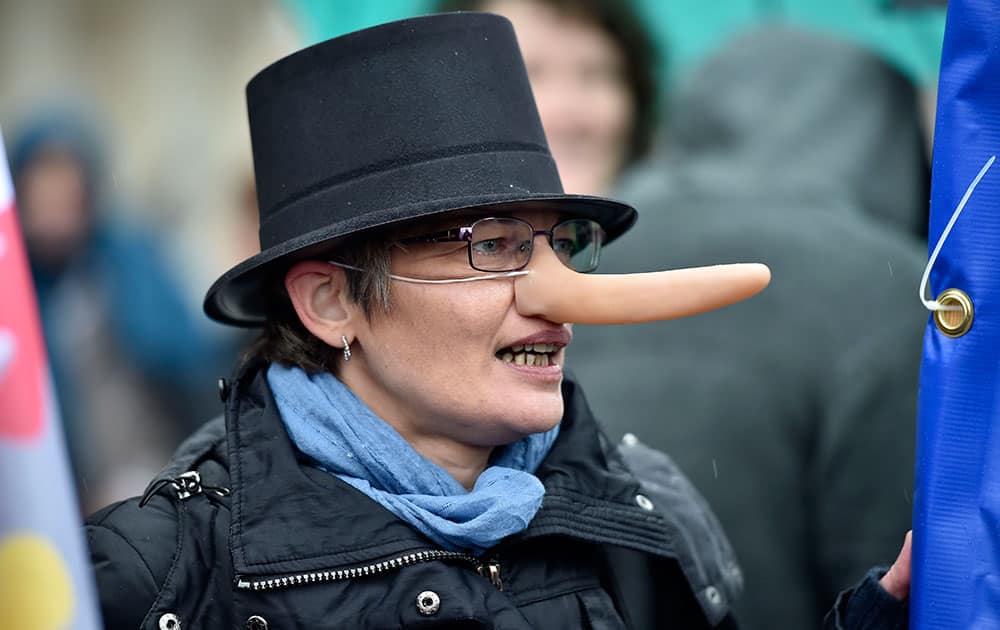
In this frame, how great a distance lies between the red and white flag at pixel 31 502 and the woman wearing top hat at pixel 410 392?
578 mm

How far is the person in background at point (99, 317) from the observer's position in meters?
5.38

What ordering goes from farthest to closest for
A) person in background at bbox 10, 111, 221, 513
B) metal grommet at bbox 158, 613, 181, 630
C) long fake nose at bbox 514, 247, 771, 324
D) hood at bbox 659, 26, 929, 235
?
person in background at bbox 10, 111, 221, 513 < hood at bbox 659, 26, 929, 235 < long fake nose at bbox 514, 247, 771, 324 < metal grommet at bbox 158, 613, 181, 630

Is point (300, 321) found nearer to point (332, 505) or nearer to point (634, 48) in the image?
point (332, 505)

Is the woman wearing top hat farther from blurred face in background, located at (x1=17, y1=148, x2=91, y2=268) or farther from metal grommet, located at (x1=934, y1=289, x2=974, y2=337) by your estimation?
blurred face in background, located at (x1=17, y1=148, x2=91, y2=268)

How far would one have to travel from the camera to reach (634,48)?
5.57 metres

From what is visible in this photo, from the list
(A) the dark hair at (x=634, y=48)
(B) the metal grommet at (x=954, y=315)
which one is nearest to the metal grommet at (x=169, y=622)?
(B) the metal grommet at (x=954, y=315)

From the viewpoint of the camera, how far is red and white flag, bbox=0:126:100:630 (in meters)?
1.65

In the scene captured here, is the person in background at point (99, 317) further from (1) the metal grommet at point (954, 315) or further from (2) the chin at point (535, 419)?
(1) the metal grommet at point (954, 315)

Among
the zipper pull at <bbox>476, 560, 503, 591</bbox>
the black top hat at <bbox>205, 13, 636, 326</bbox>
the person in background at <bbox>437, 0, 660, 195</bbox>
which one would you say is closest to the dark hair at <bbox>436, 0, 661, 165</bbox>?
the person in background at <bbox>437, 0, 660, 195</bbox>

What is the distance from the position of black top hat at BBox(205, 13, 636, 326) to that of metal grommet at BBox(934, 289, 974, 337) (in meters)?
0.61

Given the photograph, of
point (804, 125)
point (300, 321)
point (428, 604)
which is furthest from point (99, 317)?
point (428, 604)

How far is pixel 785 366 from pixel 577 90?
211 centimetres

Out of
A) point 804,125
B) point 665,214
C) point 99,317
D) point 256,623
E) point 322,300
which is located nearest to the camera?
point 256,623

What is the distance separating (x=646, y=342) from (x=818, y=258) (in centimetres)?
53
